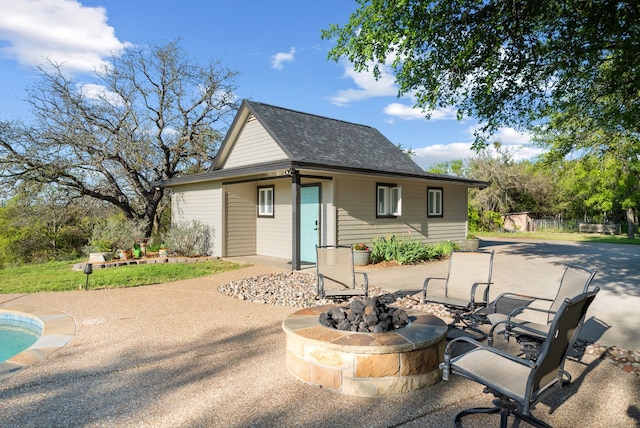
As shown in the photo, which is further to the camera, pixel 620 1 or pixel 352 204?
pixel 352 204

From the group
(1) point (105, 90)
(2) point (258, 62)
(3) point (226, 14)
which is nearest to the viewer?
(3) point (226, 14)

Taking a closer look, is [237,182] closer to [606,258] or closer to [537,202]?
[606,258]

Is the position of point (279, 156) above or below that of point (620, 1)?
below

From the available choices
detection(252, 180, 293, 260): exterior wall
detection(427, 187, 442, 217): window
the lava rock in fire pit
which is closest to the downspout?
detection(252, 180, 293, 260): exterior wall

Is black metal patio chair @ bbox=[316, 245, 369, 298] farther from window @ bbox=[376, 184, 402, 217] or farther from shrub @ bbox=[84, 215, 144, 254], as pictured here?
shrub @ bbox=[84, 215, 144, 254]

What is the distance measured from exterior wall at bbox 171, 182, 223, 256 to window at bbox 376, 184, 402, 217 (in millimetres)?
5116

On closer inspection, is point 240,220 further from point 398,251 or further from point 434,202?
point 434,202

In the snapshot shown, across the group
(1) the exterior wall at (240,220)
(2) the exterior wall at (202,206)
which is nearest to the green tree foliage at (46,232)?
(2) the exterior wall at (202,206)

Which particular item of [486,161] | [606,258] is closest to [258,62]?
[606,258]

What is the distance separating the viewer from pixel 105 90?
16625 millimetres

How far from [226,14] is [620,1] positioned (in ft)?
31.0

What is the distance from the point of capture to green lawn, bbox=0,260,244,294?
8062 mm

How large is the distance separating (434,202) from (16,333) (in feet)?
41.7

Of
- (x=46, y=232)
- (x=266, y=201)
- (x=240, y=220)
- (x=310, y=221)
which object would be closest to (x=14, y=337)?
(x=310, y=221)
